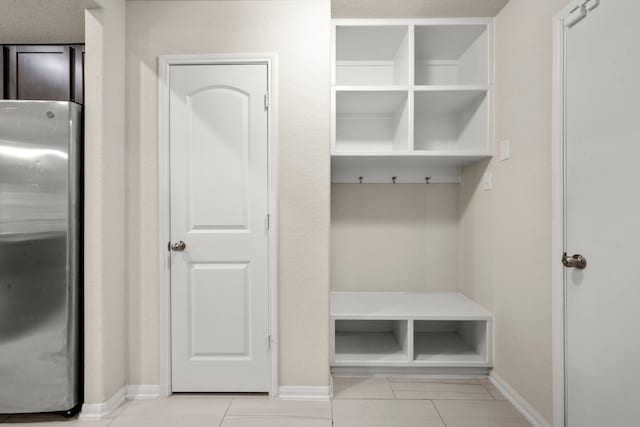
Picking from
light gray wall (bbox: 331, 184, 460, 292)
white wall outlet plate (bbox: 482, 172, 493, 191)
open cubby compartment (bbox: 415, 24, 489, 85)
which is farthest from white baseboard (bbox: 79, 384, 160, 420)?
open cubby compartment (bbox: 415, 24, 489, 85)

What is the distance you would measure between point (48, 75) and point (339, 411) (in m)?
2.73

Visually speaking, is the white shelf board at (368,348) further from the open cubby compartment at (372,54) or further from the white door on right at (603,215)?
the open cubby compartment at (372,54)

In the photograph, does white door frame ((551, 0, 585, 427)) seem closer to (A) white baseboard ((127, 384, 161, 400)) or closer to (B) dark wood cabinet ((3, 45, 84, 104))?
(A) white baseboard ((127, 384, 161, 400))

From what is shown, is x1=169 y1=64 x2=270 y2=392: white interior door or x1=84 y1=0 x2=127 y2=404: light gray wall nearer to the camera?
x1=84 y1=0 x2=127 y2=404: light gray wall

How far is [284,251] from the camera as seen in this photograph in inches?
87.7

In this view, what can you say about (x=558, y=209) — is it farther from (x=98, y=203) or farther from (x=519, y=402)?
(x=98, y=203)

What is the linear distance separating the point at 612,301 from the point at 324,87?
5.62 ft

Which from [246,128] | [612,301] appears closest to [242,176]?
[246,128]

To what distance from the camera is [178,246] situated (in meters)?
2.22

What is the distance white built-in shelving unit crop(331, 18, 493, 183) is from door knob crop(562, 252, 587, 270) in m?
0.95

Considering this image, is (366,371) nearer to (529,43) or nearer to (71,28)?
(529,43)

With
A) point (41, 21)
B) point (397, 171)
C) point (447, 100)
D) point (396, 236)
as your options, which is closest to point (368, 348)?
point (396, 236)

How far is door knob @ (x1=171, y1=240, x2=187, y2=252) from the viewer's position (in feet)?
7.29

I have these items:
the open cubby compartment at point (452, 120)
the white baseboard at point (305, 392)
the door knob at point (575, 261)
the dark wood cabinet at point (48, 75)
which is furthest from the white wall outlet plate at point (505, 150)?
the dark wood cabinet at point (48, 75)
